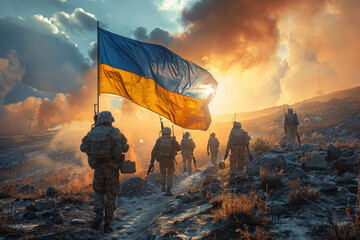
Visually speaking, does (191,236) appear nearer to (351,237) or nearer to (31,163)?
(351,237)

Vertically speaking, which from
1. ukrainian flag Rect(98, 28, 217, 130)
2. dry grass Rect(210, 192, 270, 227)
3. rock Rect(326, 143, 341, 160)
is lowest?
dry grass Rect(210, 192, 270, 227)

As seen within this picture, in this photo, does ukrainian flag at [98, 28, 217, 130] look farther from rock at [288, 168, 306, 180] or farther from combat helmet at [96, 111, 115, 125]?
rock at [288, 168, 306, 180]

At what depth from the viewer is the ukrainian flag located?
6.53 m

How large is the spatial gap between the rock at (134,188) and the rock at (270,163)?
4.76 meters

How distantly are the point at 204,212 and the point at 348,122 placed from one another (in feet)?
85.0

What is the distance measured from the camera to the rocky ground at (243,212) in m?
2.95

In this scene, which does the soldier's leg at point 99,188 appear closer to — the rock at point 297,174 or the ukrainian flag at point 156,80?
the ukrainian flag at point 156,80

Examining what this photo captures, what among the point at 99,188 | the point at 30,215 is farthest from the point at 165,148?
the point at 30,215

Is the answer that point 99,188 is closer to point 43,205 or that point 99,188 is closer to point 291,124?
point 43,205

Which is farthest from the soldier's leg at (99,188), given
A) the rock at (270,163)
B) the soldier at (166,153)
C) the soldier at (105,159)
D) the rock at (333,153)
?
the rock at (333,153)

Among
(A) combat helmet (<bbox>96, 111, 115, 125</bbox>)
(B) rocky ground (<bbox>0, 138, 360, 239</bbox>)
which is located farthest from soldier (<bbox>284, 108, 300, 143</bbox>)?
(A) combat helmet (<bbox>96, 111, 115, 125</bbox>)

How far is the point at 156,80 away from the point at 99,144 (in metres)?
3.63

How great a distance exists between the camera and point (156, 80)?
725 cm

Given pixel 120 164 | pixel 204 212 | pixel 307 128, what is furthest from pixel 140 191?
pixel 307 128
